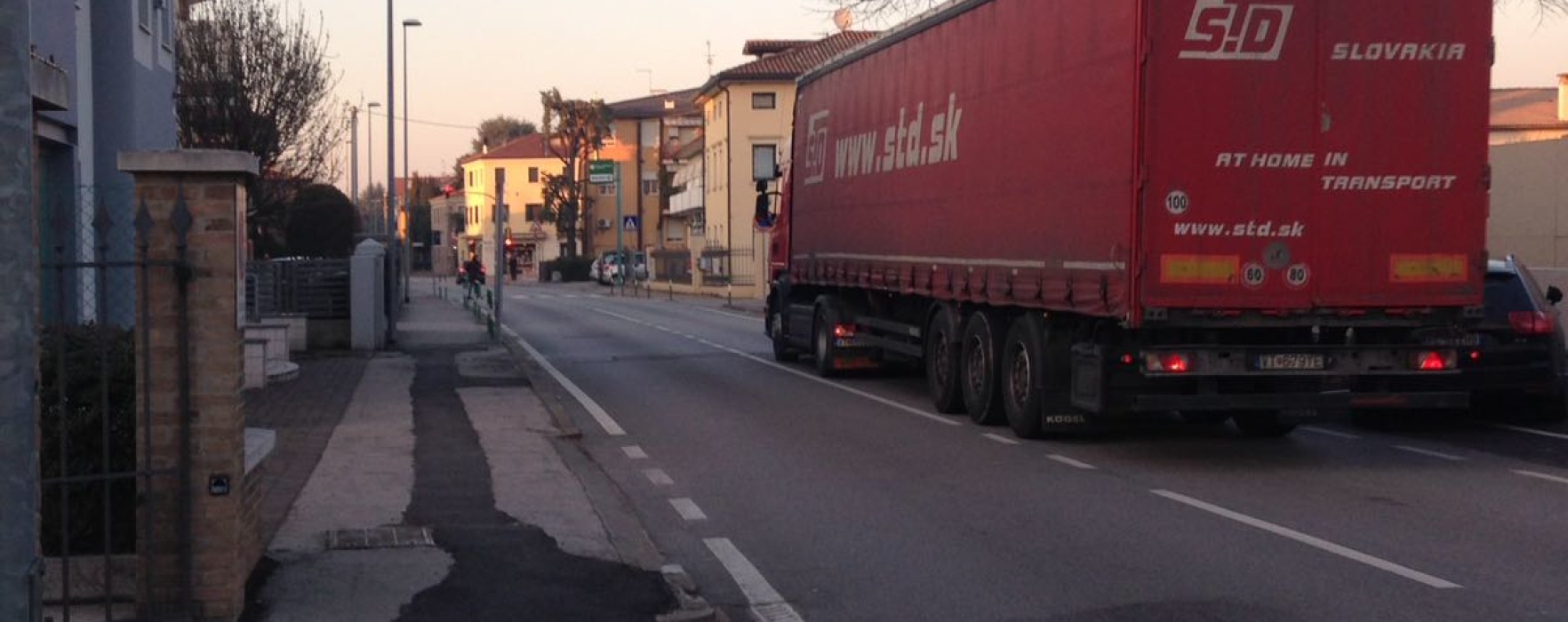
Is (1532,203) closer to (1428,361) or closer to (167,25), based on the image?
(1428,361)

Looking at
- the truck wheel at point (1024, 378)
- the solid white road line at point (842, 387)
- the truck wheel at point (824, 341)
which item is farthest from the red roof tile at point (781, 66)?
the truck wheel at point (1024, 378)

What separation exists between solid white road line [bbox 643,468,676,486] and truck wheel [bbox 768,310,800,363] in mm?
11529

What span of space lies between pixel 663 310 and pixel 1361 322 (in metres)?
37.5

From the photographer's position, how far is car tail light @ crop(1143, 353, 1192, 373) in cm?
1266

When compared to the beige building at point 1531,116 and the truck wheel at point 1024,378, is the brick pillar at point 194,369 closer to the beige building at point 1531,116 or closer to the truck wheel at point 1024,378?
the truck wheel at point 1024,378

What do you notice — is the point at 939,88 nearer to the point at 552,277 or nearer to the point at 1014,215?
the point at 1014,215

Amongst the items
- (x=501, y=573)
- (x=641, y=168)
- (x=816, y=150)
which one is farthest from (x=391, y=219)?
(x=641, y=168)

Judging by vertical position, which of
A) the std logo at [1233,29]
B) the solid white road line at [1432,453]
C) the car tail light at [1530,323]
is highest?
the std logo at [1233,29]

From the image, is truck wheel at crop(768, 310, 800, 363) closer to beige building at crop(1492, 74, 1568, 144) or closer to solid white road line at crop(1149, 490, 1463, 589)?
solid white road line at crop(1149, 490, 1463, 589)

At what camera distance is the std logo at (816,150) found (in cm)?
2244

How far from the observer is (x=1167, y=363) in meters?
12.7

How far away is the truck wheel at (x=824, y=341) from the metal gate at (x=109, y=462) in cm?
→ 1438

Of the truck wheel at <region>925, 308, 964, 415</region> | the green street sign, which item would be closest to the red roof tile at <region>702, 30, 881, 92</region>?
the green street sign

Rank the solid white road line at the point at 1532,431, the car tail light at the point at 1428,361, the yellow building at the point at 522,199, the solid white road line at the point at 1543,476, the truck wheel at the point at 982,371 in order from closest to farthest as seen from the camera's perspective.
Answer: the solid white road line at the point at 1543,476
the car tail light at the point at 1428,361
the solid white road line at the point at 1532,431
the truck wheel at the point at 982,371
the yellow building at the point at 522,199
